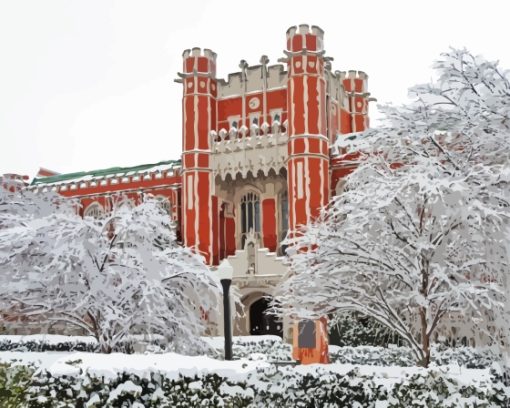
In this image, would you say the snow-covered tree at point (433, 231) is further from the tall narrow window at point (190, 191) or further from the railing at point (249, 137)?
the tall narrow window at point (190, 191)

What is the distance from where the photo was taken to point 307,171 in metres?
29.5

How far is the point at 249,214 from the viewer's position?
32.6 m

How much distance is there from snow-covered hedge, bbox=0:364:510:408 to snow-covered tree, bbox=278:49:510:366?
3.28 metres

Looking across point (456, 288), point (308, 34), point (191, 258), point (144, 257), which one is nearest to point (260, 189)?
point (308, 34)

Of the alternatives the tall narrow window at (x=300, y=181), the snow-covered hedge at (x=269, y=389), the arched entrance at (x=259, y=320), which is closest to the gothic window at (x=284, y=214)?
the tall narrow window at (x=300, y=181)

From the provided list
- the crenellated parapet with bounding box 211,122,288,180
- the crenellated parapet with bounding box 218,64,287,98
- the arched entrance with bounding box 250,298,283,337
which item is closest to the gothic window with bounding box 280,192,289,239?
the crenellated parapet with bounding box 211,122,288,180

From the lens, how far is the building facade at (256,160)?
1172 inches

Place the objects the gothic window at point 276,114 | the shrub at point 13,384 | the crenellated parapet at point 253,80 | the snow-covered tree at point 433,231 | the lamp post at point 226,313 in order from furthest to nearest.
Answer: the crenellated parapet at point 253,80 < the gothic window at point 276,114 < the lamp post at point 226,313 < the snow-covered tree at point 433,231 < the shrub at point 13,384

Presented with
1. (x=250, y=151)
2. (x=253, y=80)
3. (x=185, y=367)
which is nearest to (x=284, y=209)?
(x=250, y=151)

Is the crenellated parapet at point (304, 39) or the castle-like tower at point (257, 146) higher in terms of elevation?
the crenellated parapet at point (304, 39)

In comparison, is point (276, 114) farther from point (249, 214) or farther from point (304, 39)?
point (249, 214)

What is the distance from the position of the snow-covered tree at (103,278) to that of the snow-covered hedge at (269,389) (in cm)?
647

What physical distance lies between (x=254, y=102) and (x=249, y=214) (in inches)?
222

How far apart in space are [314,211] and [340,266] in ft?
51.2
